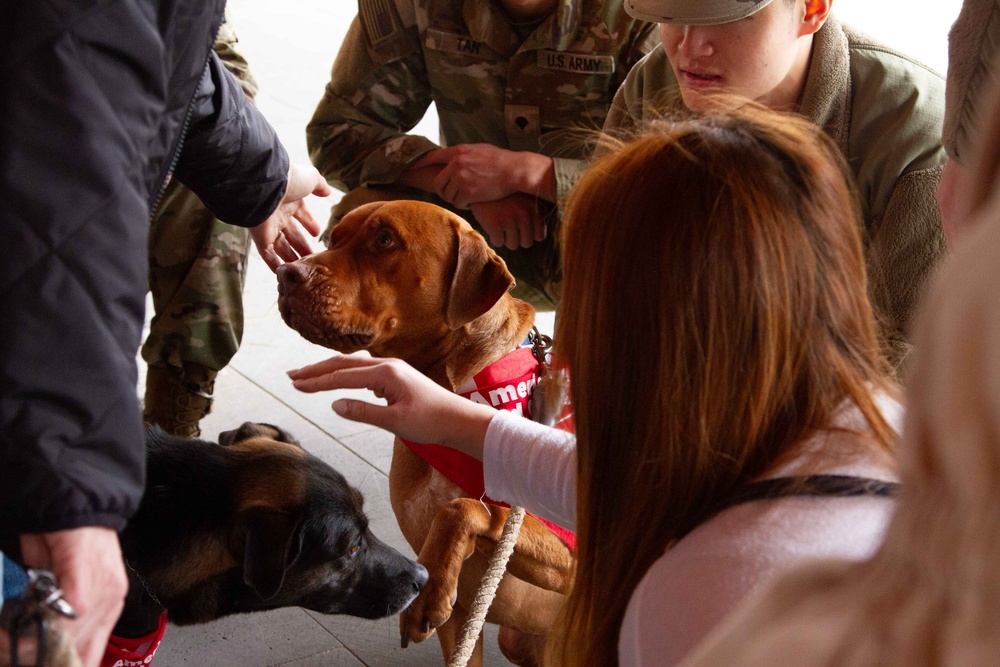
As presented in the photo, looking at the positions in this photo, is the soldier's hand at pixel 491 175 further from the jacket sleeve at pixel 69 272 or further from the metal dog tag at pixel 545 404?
the jacket sleeve at pixel 69 272

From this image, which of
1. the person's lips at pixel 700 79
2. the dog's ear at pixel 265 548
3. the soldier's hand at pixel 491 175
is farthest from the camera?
the soldier's hand at pixel 491 175

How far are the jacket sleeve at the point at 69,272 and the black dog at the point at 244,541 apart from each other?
89 cm

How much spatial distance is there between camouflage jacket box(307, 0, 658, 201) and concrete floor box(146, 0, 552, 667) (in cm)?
115

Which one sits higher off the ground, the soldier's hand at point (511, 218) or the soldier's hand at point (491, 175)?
the soldier's hand at point (491, 175)

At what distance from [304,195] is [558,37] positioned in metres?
1.27

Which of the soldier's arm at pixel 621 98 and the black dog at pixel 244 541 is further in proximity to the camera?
the soldier's arm at pixel 621 98

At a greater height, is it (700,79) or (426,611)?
(700,79)

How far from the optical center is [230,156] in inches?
76.1

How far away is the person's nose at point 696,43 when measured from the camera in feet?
7.70

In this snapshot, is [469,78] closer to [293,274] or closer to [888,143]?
[293,274]

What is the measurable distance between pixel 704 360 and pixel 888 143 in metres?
1.43

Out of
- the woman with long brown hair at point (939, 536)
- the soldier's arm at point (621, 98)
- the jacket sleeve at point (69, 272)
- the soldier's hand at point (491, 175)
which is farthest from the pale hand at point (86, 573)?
the soldier's hand at point (491, 175)

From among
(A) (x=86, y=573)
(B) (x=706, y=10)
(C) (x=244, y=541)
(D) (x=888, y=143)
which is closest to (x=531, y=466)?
(C) (x=244, y=541)

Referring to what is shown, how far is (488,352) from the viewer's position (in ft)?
8.26
